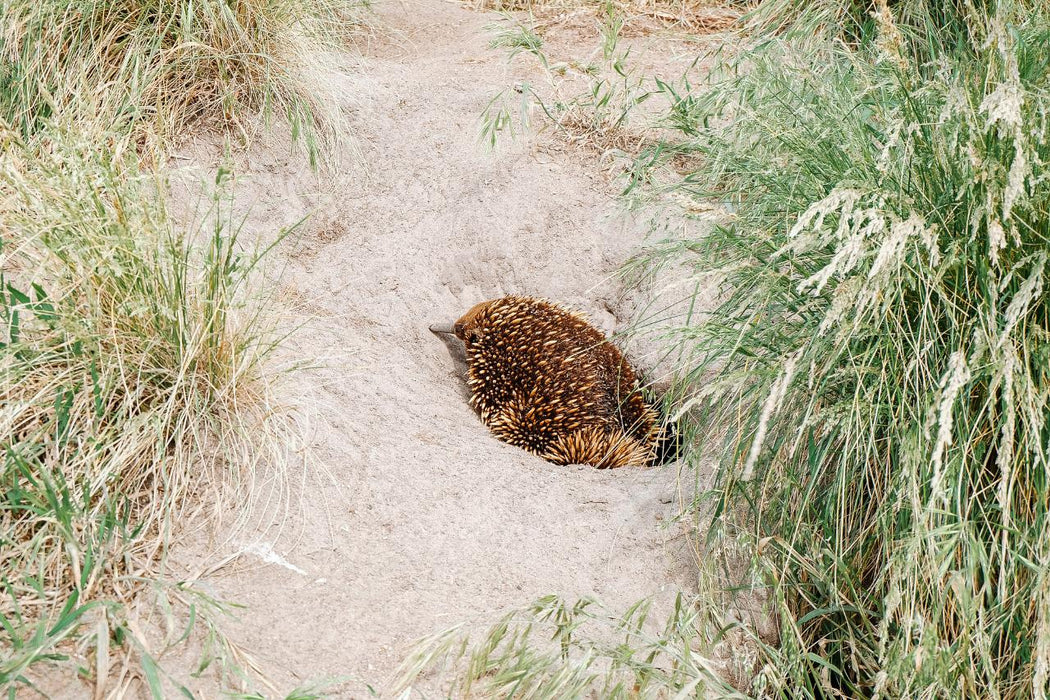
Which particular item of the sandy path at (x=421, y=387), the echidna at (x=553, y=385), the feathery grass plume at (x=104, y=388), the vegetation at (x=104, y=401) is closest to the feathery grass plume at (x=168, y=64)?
the sandy path at (x=421, y=387)

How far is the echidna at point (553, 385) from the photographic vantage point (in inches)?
153

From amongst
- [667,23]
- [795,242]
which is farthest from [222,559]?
[667,23]

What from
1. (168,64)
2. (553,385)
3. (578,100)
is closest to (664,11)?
(578,100)

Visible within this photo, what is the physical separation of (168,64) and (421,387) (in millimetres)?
1888

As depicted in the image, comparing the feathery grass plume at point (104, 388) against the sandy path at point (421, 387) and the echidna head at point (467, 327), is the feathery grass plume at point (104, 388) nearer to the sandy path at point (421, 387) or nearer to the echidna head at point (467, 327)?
the sandy path at point (421, 387)

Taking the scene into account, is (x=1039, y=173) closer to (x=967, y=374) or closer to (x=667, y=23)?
(x=967, y=374)

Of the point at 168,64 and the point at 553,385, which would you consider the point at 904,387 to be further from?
the point at 168,64

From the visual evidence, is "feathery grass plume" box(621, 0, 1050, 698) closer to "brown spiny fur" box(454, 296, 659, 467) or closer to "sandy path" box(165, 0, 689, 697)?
"sandy path" box(165, 0, 689, 697)

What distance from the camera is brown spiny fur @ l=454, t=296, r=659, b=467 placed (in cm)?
Answer: 390

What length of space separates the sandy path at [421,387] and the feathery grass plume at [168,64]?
0.23 meters

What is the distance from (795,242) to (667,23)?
3.64 metres

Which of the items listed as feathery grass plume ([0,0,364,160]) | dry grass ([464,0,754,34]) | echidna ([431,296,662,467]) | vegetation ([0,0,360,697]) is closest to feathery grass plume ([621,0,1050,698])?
echidna ([431,296,662,467])

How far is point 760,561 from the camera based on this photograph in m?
2.47

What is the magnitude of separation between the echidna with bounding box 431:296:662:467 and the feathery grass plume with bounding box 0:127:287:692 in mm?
1478
